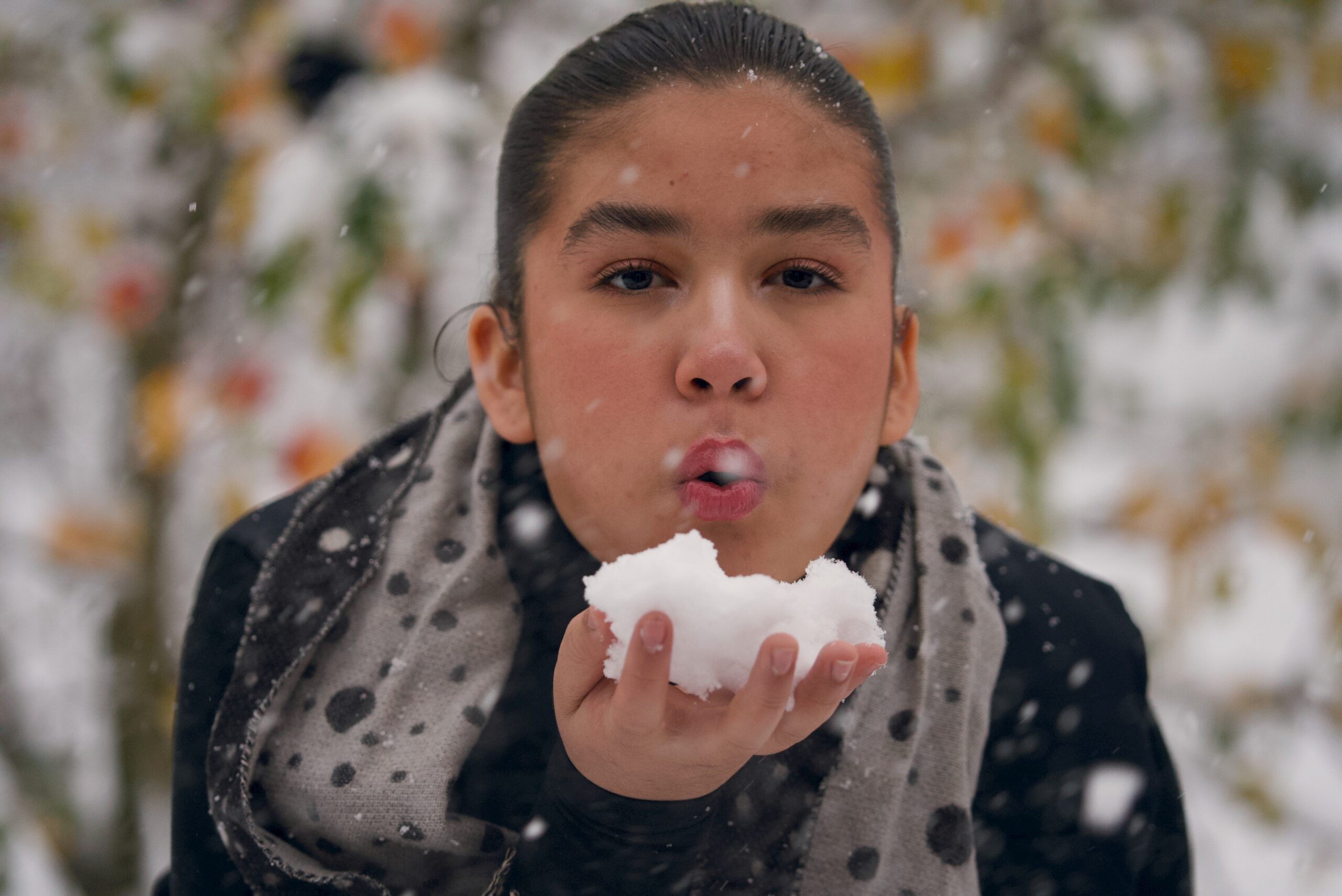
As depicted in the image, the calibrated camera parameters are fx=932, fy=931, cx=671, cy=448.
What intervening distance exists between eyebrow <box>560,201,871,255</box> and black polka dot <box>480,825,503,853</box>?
2.30ft

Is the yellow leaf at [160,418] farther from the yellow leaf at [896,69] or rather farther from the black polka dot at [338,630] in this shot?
the yellow leaf at [896,69]

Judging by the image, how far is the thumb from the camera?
0.75 metres

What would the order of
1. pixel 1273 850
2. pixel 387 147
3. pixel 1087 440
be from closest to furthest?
pixel 387 147
pixel 1273 850
pixel 1087 440

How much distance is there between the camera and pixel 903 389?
4.02 feet

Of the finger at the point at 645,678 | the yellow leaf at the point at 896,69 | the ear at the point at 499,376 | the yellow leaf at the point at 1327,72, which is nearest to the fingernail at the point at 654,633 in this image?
the finger at the point at 645,678

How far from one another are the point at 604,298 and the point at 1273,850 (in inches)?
107

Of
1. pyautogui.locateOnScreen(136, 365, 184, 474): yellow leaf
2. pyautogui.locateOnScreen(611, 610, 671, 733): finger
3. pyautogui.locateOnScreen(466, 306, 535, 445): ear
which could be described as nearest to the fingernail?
pyautogui.locateOnScreen(611, 610, 671, 733): finger

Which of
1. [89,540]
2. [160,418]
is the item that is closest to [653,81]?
[160,418]

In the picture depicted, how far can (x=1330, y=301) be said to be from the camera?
8.38ft

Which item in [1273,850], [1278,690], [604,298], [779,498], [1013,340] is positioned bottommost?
[1273,850]

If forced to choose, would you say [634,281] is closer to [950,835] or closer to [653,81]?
[653,81]

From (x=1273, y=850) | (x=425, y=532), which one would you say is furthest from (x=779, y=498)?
(x=1273, y=850)

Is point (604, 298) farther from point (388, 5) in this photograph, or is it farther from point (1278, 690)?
point (1278, 690)

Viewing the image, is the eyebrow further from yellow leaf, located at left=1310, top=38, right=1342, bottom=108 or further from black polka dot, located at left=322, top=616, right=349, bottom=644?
yellow leaf, located at left=1310, top=38, right=1342, bottom=108
